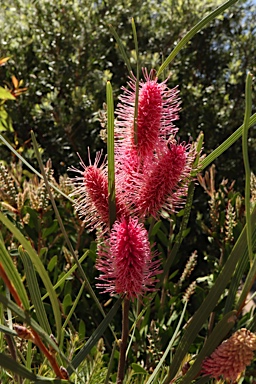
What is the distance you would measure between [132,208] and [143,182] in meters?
0.04

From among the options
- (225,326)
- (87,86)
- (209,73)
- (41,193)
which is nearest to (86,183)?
(225,326)

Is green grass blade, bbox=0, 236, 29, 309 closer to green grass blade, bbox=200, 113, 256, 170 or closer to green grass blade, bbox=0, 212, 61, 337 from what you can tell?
green grass blade, bbox=0, 212, 61, 337

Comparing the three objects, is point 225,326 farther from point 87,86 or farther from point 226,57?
point 226,57

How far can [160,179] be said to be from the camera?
562 mm

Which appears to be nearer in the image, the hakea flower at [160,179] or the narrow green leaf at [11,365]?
the narrow green leaf at [11,365]

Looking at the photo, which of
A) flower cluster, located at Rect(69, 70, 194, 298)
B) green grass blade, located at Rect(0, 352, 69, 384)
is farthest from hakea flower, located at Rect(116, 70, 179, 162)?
green grass blade, located at Rect(0, 352, 69, 384)

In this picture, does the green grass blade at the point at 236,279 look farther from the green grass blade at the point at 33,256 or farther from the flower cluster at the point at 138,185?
the green grass blade at the point at 33,256

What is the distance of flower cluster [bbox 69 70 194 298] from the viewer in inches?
21.3

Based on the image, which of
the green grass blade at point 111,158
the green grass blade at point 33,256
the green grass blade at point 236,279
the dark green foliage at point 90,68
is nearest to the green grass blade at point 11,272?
the green grass blade at point 33,256

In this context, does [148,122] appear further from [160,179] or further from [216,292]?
[216,292]

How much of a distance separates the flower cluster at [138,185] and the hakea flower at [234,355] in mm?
94

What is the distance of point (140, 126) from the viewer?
22.4 inches

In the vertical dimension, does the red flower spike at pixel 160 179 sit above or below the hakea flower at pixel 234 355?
above

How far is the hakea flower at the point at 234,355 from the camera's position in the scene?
0.51 m
